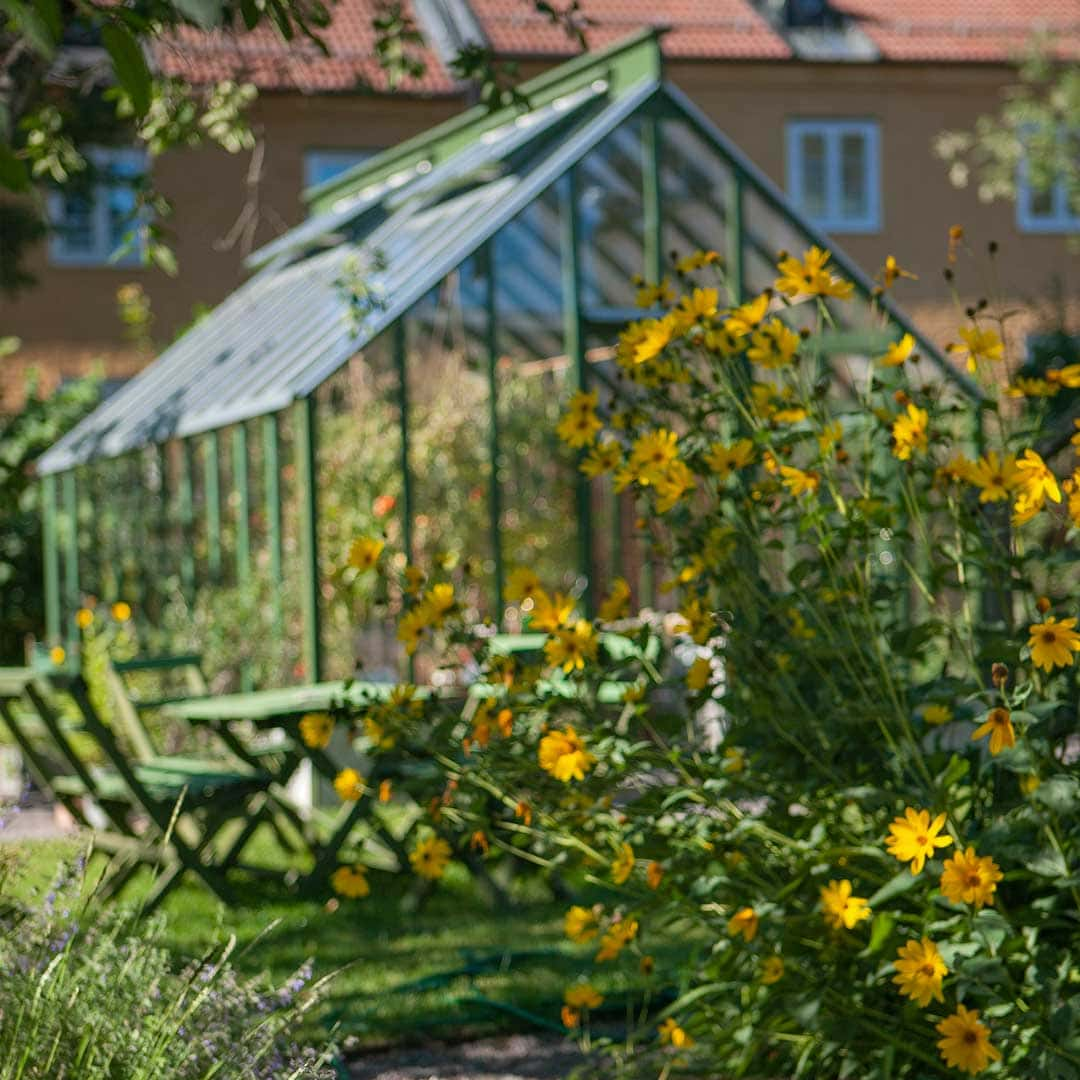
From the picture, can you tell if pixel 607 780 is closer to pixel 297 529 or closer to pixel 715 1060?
pixel 715 1060

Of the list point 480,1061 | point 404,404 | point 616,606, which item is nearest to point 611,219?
point 404,404

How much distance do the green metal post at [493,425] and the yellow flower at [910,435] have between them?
5309 mm

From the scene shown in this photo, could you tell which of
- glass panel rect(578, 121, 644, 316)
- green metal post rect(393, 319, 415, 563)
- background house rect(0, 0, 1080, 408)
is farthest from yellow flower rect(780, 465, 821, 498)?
background house rect(0, 0, 1080, 408)

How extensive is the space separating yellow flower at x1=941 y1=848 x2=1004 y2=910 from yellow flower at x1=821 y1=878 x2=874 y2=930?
323 mm

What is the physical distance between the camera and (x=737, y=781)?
12.6ft

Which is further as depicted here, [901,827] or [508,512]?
[508,512]

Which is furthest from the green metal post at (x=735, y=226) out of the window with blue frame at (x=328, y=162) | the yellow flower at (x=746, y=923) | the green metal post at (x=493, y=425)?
the window with blue frame at (x=328, y=162)

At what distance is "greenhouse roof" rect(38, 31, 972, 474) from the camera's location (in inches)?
343

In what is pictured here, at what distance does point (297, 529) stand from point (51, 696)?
14.6ft

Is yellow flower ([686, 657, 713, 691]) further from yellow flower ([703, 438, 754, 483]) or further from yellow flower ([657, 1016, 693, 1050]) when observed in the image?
yellow flower ([657, 1016, 693, 1050])

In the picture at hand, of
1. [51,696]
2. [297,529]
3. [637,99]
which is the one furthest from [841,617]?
[297,529]

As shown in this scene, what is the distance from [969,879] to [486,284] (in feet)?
21.4

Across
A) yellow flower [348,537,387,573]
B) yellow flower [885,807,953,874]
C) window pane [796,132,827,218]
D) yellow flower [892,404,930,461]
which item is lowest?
yellow flower [885,807,953,874]

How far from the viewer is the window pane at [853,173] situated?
79.3 feet
